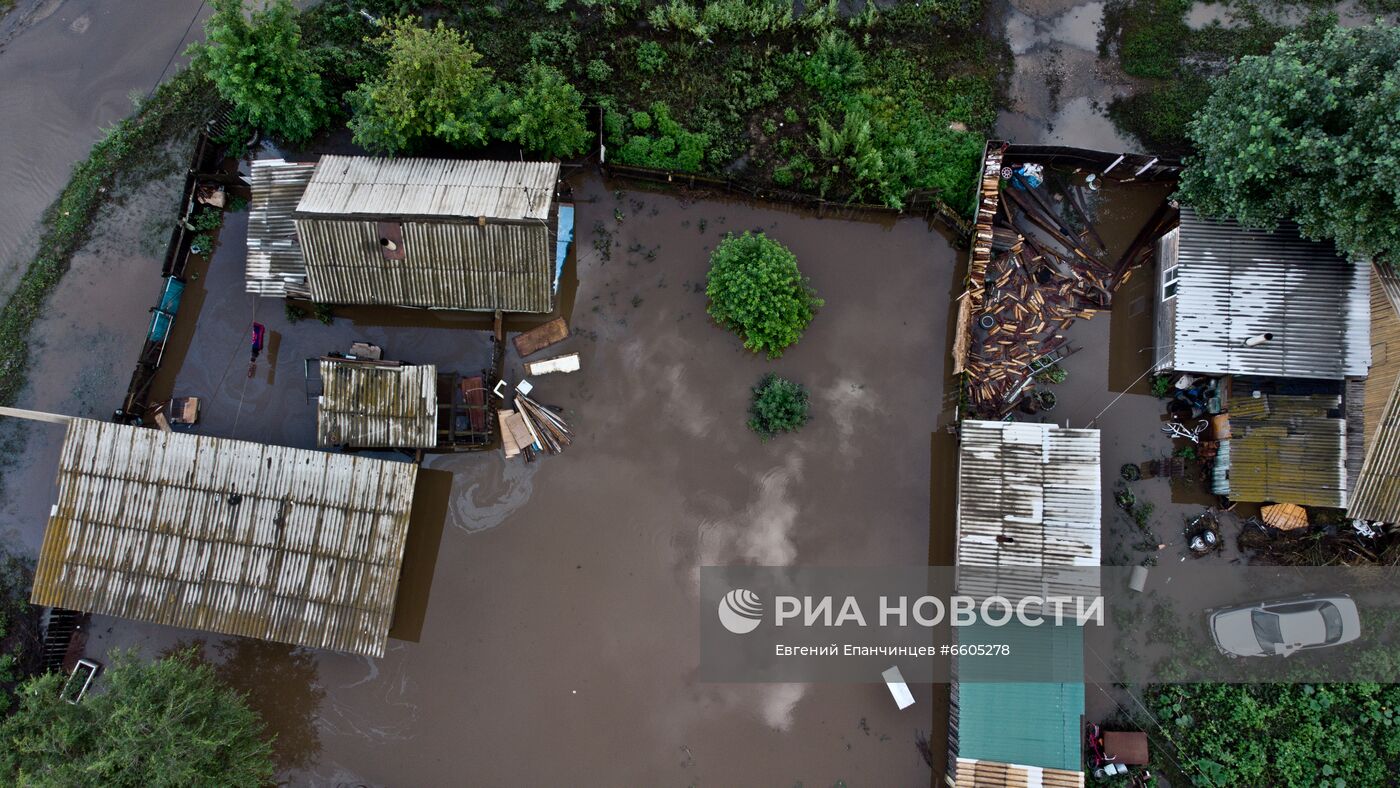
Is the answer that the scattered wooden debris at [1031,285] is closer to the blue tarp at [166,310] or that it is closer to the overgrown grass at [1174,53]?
A: the overgrown grass at [1174,53]

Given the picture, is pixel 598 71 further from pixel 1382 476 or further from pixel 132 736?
pixel 1382 476

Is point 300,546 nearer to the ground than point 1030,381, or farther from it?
nearer to the ground

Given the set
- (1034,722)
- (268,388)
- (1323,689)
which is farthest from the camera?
(268,388)

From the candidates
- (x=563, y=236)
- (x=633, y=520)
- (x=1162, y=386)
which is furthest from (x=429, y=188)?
(x=1162, y=386)

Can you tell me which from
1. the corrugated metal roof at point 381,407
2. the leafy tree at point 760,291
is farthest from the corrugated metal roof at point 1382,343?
the corrugated metal roof at point 381,407

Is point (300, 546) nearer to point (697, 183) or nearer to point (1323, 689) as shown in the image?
point (697, 183)

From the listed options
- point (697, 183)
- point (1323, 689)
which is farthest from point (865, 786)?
point (697, 183)
